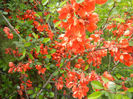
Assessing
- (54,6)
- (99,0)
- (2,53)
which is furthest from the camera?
(2,53)

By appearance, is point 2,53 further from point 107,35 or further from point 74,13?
point 107,35

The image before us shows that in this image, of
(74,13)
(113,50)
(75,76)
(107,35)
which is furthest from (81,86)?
(107,35)

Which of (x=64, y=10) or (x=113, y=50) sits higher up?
(x=64, y=10)

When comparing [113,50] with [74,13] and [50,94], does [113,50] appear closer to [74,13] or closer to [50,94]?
[74,13]

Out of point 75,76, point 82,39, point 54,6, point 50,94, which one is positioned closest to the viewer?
point 82,39

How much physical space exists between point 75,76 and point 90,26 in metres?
0.76

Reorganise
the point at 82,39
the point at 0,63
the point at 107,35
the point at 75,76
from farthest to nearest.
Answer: the point at 107,35 < the point at 0,63 < the point at 75,76 < the point at 82,39

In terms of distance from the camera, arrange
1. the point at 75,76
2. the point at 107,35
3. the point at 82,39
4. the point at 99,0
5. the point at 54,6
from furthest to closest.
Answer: the point at 107,35 → the point at 75,76 → the point at 54,6 → the point at 82,39 → the point at 99,0

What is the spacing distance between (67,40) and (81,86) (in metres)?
0.55

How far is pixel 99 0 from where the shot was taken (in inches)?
25.2

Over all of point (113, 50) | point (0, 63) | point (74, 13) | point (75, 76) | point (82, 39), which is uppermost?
point (74, 13)

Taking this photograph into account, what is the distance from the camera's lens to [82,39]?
2.53 ft

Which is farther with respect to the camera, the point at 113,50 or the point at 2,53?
the point at 2,53

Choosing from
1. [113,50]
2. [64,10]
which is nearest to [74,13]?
[64,10]
